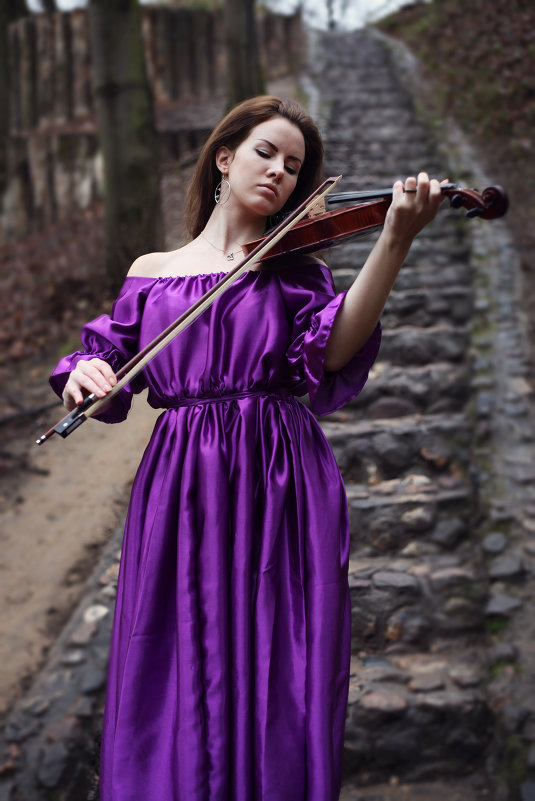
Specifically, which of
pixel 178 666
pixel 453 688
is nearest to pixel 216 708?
pixel 178 666

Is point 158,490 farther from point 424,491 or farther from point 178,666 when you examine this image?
point 424,491

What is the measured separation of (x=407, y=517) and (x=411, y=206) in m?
2.36

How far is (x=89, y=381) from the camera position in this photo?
1.77 metres

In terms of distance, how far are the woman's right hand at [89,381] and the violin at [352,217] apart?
455 millimetres

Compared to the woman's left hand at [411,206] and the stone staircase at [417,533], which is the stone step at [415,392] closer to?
the stone staircase at [417,533]

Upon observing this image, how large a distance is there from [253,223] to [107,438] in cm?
283

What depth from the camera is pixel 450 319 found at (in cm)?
507

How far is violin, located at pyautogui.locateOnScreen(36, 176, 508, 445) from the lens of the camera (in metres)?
1.64

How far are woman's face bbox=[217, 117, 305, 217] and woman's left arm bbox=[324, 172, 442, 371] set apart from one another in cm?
39

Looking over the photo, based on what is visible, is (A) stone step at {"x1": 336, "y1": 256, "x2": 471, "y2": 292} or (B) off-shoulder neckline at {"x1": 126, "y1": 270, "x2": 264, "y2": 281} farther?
(A) stone step at {"x1": 336, "y1": 256, "x2": 471, "y2": 292}

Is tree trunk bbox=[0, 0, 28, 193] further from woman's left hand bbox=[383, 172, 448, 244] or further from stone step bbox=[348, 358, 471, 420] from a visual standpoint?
woman's left hand bbox=[383, 172, 448, 244]

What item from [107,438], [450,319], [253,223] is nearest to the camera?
[253,223]

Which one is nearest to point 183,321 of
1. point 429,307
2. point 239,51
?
point 429,307

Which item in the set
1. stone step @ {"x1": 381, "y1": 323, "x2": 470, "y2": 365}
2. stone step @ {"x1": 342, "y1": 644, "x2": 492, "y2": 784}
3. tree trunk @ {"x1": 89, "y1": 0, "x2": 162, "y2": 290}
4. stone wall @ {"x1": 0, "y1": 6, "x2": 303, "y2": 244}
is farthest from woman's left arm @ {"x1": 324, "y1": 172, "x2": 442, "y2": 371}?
stone wall @ {"x1": 0, "y1": 6, "x2": 303, "y2": 244}
